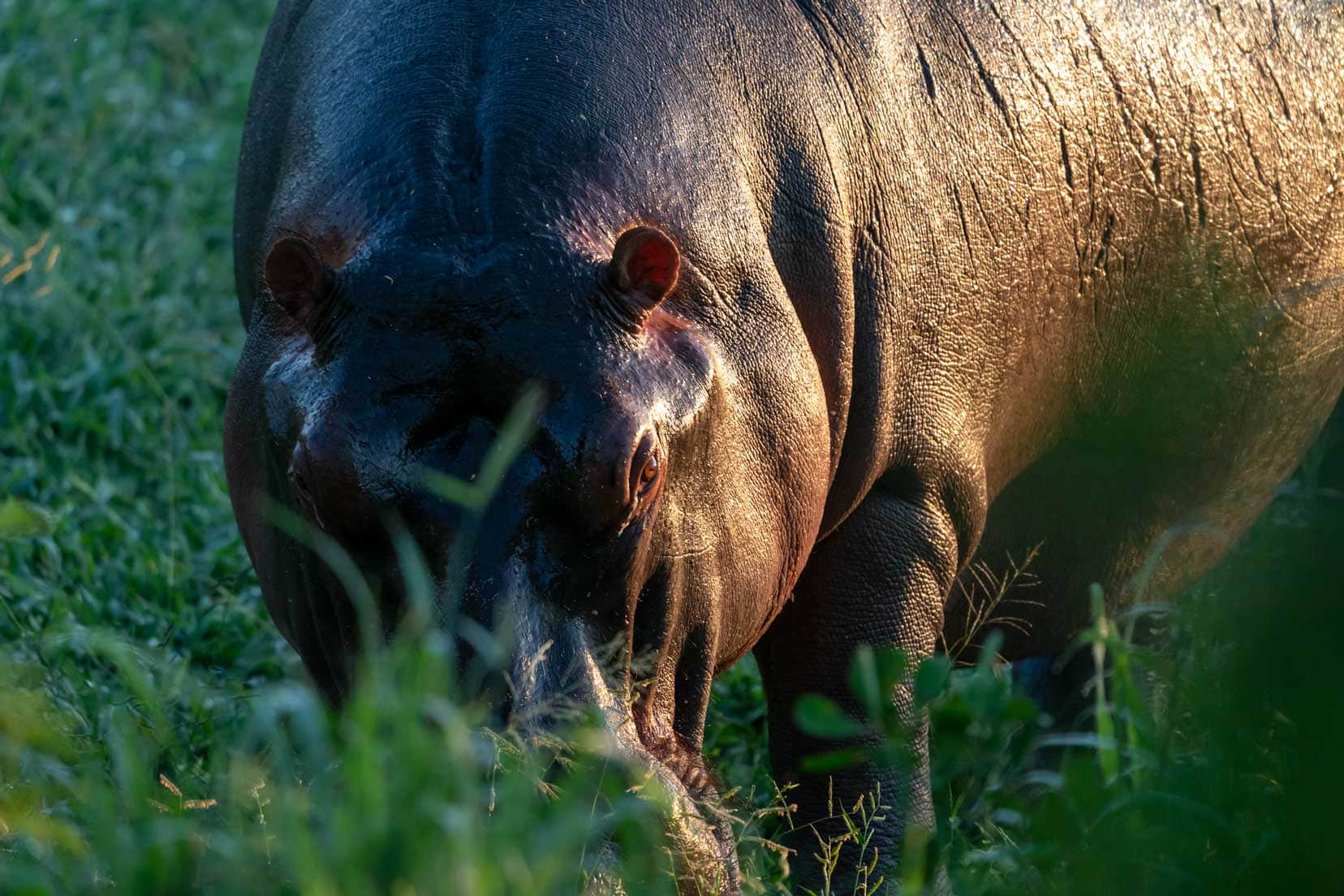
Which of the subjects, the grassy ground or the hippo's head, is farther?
the hippo's head

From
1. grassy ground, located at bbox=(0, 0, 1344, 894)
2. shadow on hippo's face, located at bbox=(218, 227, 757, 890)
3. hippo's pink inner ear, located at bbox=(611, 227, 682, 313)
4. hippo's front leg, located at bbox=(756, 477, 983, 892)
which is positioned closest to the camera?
grassy ground, located at bbox=(0, 0, 1344, 894)

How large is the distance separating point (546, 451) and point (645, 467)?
0.16 m

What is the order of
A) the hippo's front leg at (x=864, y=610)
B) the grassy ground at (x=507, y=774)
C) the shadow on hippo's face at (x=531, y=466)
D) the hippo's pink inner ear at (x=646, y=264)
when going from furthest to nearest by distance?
the hippo's front leg at (x=864, y=610)
the hippo's pink inner ear at (x=646, y=264)
the shadow on hippo's face at (x=531, y=466)
the grassy ground at (x=507, y=774)

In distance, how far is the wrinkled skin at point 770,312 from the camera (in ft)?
9.75

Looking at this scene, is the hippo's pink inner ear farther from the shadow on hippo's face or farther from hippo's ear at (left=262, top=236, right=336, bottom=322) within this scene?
hippo's ear at (left=262, top=236, right=336, bottom=322)

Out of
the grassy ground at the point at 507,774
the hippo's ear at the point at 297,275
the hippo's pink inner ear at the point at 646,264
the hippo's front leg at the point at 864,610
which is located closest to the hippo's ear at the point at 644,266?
the hippo's pink inner ear at the point at 646,264

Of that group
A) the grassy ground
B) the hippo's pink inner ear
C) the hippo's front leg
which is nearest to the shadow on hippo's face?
the hippo's pink inner ear

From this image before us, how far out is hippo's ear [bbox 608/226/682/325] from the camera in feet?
10.0

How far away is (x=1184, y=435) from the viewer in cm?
468

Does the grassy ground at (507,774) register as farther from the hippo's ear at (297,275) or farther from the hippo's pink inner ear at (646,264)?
the hippo's pink inner ear at (646,264)

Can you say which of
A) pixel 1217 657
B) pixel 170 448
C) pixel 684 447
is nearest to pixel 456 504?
pixel 684 447

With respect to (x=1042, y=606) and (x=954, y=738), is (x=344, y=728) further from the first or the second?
(x=1042, y=606)

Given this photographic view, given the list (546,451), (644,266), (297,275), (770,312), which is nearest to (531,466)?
(546,451)

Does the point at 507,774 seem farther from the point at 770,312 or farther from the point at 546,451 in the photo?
the point at 770,312
